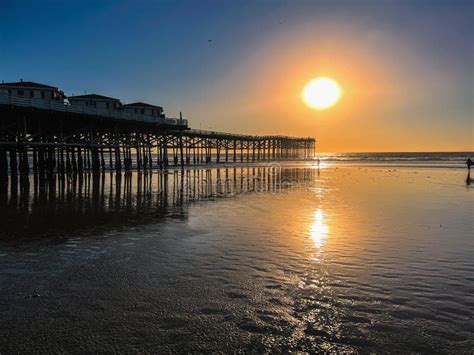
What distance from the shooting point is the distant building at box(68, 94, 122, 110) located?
4769 cm

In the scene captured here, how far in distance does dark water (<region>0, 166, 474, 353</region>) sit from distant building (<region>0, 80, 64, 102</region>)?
3227cm

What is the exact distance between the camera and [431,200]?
705 inches

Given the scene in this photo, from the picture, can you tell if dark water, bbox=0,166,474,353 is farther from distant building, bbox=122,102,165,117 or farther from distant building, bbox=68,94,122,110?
distant building, bbox=122,102,165,117

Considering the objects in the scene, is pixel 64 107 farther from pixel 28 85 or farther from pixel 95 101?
pixel 95 101

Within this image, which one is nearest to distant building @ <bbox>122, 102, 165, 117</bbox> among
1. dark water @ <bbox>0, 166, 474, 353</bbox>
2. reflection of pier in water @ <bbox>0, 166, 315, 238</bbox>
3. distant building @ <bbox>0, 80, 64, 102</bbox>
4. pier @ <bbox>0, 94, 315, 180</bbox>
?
pier @ <bbox>0, 94, 315, 180</bbox>

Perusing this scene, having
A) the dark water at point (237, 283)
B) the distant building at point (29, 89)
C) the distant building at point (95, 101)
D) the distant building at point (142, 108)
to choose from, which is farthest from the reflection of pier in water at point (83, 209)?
the distant building at point (142, 108)

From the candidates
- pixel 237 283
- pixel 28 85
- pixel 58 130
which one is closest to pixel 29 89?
pixel 28 85

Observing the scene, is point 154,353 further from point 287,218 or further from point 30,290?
point 287,218

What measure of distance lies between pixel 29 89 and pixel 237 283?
42772 millimetres

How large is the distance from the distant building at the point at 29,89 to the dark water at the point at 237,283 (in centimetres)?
3227

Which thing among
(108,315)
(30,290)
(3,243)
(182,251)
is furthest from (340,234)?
(3,243)

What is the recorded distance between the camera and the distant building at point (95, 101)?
47688 millimetres

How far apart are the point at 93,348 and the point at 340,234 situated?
26.4 ft

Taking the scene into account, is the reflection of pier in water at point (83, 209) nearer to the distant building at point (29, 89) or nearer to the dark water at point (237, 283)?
the dark water at point (237, 283)
